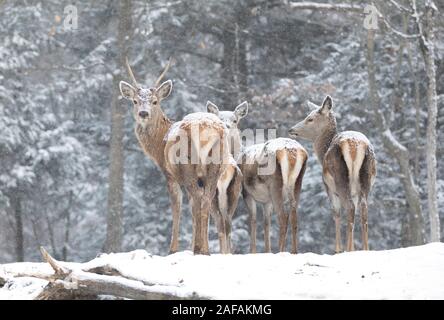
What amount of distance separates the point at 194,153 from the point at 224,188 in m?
1.88

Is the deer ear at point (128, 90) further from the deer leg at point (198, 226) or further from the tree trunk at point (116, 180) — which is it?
the tree trunk at point (116, 180)

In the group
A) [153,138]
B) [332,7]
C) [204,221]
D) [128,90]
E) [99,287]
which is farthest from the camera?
[332,7]

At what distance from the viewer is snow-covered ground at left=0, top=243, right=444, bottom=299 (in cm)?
669

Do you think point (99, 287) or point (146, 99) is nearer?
point (99, 287)

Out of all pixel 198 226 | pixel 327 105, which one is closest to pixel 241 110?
pixel 327 105

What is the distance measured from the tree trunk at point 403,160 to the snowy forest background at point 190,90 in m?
0.83

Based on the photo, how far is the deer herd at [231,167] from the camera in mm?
9477

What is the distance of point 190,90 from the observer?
21891 millimetres

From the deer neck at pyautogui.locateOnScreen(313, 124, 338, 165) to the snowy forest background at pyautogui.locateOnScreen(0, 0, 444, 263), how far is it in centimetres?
711

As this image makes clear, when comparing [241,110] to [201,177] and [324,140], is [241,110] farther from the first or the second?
[201,177]

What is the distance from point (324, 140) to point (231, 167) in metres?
1.74

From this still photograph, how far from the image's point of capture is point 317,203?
69.2 feet
